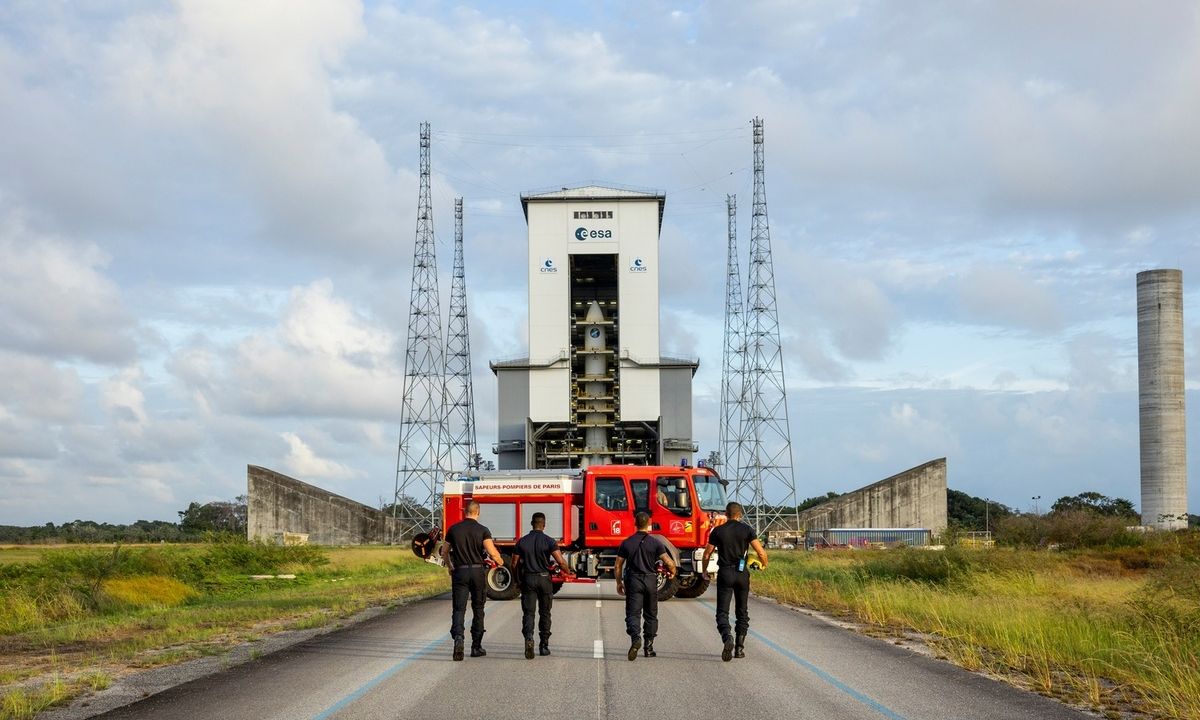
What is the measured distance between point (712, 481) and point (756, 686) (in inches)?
558

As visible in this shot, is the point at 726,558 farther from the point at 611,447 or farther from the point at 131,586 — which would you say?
the point at 611,447

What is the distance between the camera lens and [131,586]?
2994cm

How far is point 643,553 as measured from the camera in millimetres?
15180

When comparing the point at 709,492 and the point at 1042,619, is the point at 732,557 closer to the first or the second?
the point at 1042,619

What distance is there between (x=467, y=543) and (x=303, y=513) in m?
57.5

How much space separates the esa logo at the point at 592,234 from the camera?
185ft

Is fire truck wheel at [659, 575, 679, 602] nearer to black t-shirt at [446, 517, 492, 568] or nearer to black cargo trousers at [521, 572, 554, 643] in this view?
black cargo trousers at [521, 572, 554, 643]

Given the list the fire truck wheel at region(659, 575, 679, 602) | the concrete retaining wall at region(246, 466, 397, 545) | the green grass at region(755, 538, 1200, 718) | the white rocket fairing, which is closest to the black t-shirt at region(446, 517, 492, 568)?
the green grass at region(755, 538, 1200, 718)

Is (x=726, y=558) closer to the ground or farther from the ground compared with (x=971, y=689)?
farther from the ground

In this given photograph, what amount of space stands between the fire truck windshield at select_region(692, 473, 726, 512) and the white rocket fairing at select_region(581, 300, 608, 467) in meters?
31.5

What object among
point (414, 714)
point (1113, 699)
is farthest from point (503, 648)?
point (1113, 699)

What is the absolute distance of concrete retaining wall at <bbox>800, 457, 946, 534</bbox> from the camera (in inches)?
2852

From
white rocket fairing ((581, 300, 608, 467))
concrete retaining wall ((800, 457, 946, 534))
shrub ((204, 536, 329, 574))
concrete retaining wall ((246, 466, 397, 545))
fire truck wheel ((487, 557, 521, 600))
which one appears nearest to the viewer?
fire truck wheel ((487, 557, 521, 600))

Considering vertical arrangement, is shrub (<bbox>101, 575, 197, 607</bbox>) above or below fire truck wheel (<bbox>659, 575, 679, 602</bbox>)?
below
